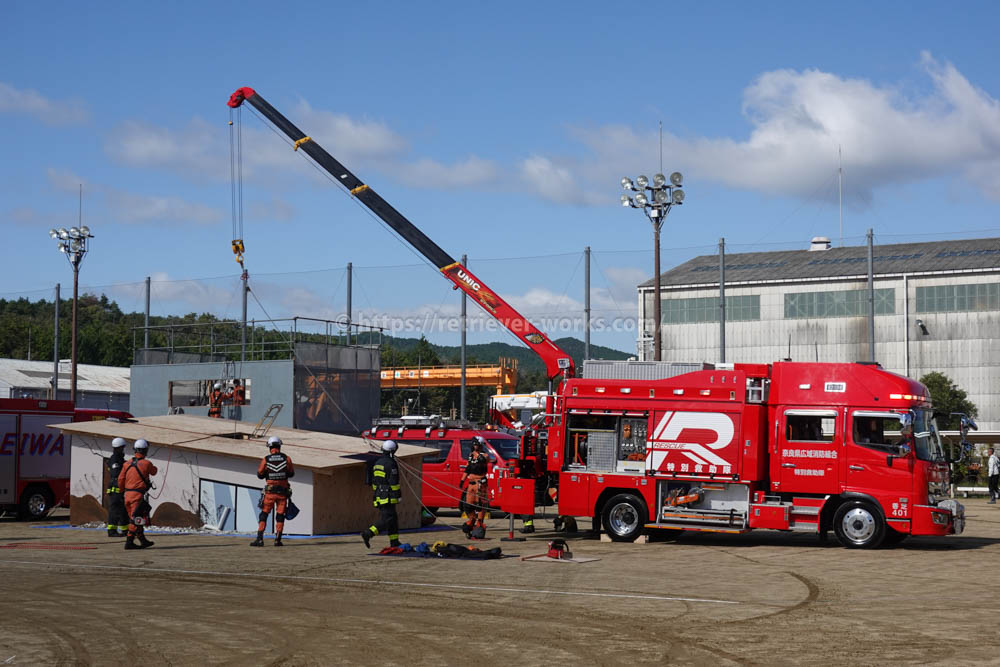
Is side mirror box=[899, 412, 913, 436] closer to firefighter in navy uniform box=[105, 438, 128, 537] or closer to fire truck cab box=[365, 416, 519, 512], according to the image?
fire truck cab box=[365, 416, 519, 512]

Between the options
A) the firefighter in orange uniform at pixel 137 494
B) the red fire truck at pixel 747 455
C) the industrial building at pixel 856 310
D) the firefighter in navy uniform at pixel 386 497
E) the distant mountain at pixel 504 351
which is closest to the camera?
the firefighter in navy uniform at pixel 386 497

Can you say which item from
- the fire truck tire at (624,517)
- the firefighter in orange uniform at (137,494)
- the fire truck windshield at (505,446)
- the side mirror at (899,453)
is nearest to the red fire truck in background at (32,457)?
the firefighter in orange uniform at (137,494)

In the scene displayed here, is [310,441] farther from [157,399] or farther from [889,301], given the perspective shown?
[889,301]

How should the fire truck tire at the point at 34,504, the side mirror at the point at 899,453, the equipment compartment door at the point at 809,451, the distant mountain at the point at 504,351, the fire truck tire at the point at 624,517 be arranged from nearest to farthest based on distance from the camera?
the side mirror at the point at 899,453 < the equipment compartment door at the point at 809,451 < the fire truck tire at the point at 624,517 < the fire truck tire at the point at 34,504 < the distant mountain at the point at 504,351

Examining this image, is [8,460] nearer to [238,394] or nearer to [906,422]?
[238,394]

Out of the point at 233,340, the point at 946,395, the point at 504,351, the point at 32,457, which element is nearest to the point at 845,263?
the point at 946,395

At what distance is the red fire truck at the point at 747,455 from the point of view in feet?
58.7

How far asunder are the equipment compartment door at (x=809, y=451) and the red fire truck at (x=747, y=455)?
0.02 metres

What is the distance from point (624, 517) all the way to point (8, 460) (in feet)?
47.2

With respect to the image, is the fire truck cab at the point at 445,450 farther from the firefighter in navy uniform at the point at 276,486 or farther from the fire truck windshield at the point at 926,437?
the fire truck windshield at the point at 926,437

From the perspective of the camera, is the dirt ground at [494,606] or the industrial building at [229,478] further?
the industrial building at [229,478]

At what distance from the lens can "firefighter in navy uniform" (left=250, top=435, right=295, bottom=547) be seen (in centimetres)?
1792

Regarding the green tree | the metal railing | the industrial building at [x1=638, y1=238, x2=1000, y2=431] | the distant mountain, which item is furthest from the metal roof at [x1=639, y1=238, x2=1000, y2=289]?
the metal railing

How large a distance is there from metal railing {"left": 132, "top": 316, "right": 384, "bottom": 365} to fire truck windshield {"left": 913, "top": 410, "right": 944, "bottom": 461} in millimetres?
20812
